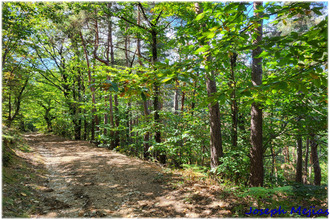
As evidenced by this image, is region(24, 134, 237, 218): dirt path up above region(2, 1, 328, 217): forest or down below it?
below

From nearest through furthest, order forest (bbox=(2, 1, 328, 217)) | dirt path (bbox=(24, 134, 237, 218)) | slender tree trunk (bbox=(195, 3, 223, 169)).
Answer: forest (bbox=(2, 1, 328, 217)) < dirt path (bbox=(24, 134, 237, 218)) < slender tree trunk (bbox=(195, 3, 223, 169))

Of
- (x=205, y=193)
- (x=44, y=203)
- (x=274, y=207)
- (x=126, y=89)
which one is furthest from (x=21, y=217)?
(x=274, y=207)

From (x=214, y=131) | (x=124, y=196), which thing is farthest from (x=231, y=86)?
(x=124, y=196)

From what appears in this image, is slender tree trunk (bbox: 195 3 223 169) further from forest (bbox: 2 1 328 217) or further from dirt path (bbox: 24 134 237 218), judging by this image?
dirt path (bbox: 24 134 237 218)

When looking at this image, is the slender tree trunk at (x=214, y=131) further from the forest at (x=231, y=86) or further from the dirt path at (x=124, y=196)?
the dirt path at (x=124, y=196)

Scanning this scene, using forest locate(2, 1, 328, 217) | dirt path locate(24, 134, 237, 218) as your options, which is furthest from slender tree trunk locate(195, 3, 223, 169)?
dirt path locate(24, 134, 237, 218)

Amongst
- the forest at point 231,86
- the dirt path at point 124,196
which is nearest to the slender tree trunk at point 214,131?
the forest at point 231,86

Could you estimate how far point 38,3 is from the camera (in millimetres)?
6836

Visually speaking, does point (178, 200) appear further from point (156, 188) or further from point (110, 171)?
point (110, 171)

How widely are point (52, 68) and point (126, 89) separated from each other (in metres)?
19.1

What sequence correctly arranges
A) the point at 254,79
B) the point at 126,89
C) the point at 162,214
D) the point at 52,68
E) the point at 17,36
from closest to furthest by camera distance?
the point at 126,89, the point at 162,214, the point at 254,79, the point at 17,36, the point at 52,68

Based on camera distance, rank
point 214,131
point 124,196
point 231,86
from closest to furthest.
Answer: point 231,86 < point 124,196 < point 214,131

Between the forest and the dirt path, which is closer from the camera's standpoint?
the forest

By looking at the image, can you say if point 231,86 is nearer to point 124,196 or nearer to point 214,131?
point 214,131
